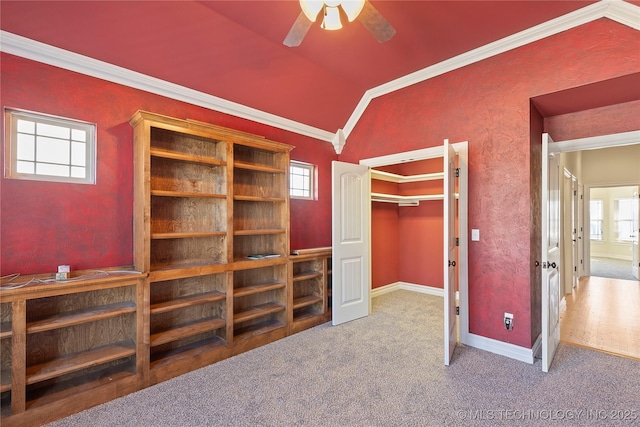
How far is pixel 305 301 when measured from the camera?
3785 millimetres

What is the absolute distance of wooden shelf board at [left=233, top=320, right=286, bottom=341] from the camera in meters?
3.16

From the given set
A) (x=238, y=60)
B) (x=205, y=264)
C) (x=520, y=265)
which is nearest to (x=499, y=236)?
(x=520, y=265)

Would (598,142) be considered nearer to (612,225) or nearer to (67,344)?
(67,344)

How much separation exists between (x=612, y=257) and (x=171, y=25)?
12.6m

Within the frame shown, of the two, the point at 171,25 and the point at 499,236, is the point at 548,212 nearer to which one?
the point at 499,236

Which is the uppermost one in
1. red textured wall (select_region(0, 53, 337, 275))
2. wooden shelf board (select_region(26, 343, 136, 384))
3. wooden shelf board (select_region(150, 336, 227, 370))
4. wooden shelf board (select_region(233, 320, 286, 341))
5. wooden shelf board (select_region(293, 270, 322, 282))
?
red textured wall (select_region(0, 53, 337, 275))

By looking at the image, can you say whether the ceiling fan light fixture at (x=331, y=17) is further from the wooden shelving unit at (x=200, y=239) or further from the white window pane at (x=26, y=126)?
the white window pane at (x=26, y=126)

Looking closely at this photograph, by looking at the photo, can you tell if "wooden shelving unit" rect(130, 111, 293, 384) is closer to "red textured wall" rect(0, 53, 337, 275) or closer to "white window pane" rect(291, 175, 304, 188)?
"red textured wall" rect(0, 53, 337, 275)

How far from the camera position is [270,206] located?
3.69 m

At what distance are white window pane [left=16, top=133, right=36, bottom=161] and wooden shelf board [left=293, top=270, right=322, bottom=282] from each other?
2655mm

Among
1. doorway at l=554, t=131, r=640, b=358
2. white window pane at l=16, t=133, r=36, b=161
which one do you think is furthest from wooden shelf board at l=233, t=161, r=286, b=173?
doorway at l=554, t=131, r=640, b=358

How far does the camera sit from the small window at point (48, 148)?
225 cm

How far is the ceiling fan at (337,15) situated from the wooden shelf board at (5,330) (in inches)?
108

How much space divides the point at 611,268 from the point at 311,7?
969 cm
